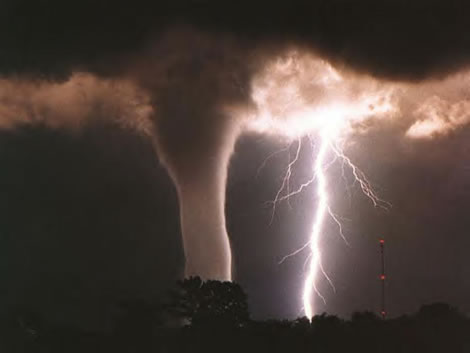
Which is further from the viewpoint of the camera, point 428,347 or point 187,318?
point 187,318

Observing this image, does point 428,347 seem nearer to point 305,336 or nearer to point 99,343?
point 305,336

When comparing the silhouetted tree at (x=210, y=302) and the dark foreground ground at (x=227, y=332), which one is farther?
the silhouetted tree at (x=210, y=302)

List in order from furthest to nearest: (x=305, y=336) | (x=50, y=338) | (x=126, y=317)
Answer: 1. (x=126, y=317)
2. (x=50, y=338)
3. (x=305, y=336)

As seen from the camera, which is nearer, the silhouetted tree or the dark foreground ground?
the dark foreground ground

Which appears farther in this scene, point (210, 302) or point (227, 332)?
point (210, 302)

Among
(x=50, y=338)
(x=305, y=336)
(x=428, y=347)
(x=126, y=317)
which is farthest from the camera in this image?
(x=126, y=317)

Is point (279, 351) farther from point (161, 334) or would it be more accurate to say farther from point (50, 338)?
point (50, 338)

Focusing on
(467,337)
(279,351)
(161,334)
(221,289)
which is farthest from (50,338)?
(467,337)

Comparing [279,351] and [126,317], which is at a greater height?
[126,317]

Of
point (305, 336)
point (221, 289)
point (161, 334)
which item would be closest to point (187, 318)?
point (221, 289)
